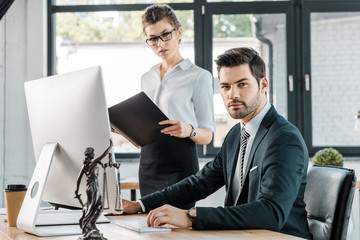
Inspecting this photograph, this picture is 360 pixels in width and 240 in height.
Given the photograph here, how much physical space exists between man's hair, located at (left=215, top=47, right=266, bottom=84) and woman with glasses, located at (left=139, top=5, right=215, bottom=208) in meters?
0.46

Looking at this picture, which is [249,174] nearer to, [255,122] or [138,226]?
[255,122]

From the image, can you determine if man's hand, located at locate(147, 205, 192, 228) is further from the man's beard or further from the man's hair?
the man's hair

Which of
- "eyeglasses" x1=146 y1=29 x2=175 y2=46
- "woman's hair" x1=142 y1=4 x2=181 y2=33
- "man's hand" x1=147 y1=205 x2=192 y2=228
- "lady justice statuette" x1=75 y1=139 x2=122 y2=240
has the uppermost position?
"woman's hair" x1=142 y1=4 x2=181 y2=33

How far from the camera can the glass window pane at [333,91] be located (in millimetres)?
4438

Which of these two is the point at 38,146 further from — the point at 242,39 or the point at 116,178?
the point at 242,39

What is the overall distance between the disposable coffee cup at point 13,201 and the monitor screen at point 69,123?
0.26 ft

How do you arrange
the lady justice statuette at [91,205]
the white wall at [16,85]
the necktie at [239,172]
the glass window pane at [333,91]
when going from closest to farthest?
the lady justice statuette at [91,205] < the necktie at [239,172] < the white wall at [16,85] < the glass window pane at [333,91]

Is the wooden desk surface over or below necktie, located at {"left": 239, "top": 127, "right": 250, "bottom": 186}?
below

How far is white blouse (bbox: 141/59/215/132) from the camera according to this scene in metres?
2.39

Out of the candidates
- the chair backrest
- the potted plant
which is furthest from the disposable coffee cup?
the potted plant

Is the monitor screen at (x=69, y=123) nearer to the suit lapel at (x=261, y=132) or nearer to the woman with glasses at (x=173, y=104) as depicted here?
the suit lapel at (x=261, y=132)

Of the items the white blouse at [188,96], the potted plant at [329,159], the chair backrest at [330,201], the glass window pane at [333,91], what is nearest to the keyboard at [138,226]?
the chair backrest at [330,201]

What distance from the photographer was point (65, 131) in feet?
4.86

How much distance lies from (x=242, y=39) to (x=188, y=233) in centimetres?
329
